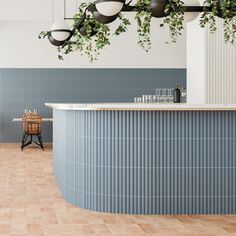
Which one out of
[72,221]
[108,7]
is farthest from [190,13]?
[72,221]

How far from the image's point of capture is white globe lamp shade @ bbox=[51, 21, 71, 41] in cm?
625

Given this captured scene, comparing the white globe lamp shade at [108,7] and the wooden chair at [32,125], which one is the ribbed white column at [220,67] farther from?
the wooden chair at [32,125]

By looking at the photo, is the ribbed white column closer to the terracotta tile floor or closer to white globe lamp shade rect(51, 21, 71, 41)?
white globe lamp shade rect(51, 21, 71, 41)

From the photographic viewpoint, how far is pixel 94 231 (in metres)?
4.40

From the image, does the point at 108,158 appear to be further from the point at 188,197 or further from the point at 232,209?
the point at 232,209

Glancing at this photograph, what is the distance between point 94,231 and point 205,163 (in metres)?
1.32

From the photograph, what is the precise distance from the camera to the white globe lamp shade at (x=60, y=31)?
6.25 metres

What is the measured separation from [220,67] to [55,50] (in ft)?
20.4

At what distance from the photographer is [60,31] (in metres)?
6.25

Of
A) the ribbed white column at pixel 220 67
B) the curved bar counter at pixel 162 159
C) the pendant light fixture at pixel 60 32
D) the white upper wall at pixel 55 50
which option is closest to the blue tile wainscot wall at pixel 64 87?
the white upper wall at pixel 55 50

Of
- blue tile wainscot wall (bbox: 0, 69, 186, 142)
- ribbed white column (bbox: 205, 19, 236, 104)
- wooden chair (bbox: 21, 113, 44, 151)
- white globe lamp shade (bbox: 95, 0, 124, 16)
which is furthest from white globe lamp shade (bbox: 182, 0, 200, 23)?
blue tile wainscot wall (bbox: 0, 69, 186, 142)

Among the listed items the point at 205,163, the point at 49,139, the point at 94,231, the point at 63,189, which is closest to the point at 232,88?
the point at 205,163

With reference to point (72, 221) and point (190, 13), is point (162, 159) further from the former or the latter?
point (190, 13)

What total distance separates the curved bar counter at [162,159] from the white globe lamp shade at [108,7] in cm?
107
